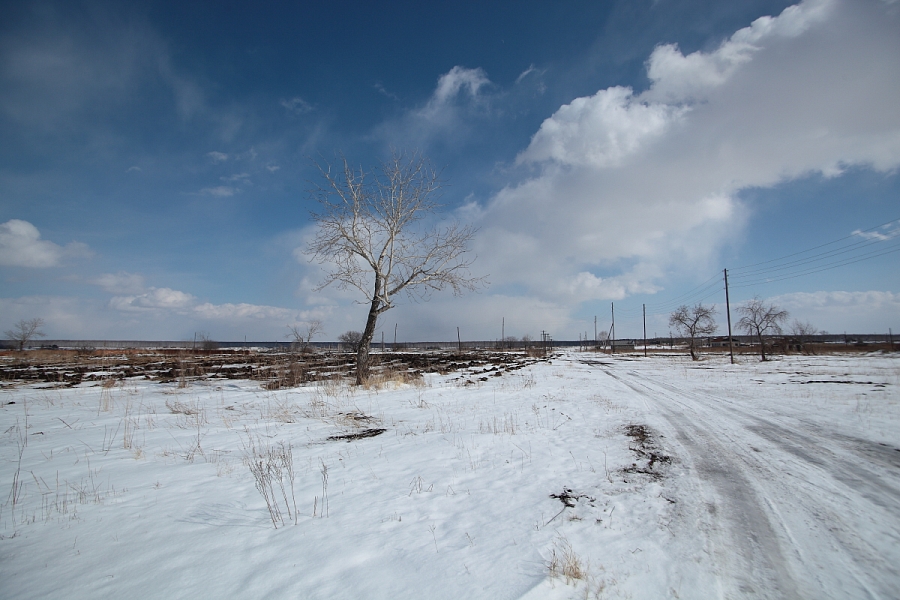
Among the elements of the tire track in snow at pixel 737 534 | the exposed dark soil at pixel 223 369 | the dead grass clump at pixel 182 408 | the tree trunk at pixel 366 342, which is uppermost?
the tree trunk at pixel 366 342

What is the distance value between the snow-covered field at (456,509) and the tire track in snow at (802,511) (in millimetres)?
22

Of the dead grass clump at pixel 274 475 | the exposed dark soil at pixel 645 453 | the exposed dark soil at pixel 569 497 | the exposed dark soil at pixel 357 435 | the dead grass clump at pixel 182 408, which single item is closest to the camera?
the dead grass clump at pixel 274 475

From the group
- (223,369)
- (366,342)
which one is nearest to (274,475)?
(366,342)

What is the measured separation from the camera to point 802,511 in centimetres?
378

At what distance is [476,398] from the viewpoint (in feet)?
41.5

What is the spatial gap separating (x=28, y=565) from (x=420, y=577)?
3.21m

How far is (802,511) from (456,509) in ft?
12.0

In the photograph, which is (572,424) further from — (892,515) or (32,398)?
(32,398)

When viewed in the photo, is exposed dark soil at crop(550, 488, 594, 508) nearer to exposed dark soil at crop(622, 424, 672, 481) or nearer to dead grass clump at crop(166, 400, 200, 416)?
exposed dark soil at crop(622, 424, 672, 481)

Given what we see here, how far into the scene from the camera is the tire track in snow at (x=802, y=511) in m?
2.71

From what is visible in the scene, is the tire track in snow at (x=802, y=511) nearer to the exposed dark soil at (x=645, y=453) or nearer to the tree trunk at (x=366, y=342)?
the exposed dark soil at (x=645, y=453)

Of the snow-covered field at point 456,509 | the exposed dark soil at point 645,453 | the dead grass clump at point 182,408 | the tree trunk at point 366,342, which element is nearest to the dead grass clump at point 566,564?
the snow-covered field at point 456,509

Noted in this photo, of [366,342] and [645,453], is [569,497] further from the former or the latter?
[366,342]

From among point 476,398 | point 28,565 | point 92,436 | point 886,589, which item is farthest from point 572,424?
point 92,436
